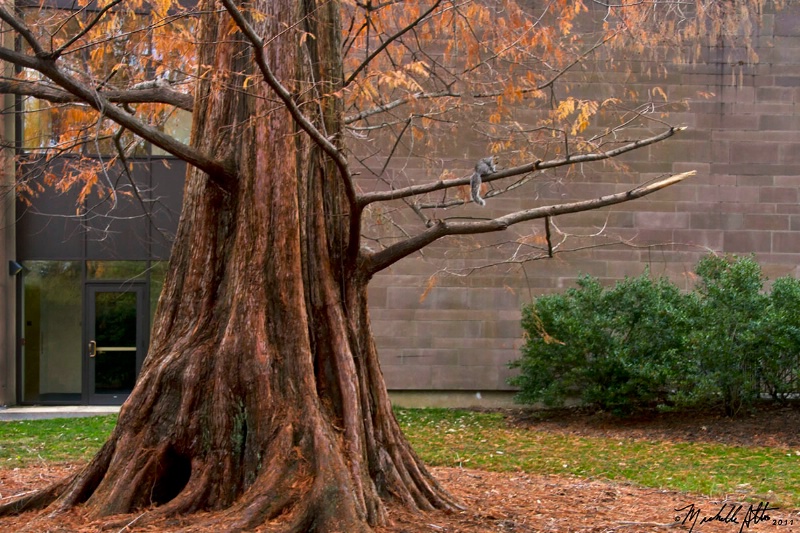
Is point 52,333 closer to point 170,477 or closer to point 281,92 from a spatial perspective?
point 170,477

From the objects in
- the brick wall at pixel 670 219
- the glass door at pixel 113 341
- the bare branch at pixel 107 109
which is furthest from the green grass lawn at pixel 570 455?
the bare branch at pixel 107 109

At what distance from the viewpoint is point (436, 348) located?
49.1ft

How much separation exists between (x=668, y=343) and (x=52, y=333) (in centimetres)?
1203

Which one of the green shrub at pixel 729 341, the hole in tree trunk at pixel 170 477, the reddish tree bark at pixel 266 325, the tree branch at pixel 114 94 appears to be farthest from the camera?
the green shrub at pixel 729 341

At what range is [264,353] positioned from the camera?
620 cm

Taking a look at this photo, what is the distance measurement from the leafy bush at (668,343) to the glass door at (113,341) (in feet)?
26.0

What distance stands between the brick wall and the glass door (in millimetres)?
5631

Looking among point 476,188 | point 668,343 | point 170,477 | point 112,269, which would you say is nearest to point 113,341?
point 112,269

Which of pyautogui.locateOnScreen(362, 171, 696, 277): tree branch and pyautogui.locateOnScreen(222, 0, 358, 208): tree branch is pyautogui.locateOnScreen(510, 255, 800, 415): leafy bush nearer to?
pyautogui.locateOnScreen(362, 171, 696, 277): tree branch

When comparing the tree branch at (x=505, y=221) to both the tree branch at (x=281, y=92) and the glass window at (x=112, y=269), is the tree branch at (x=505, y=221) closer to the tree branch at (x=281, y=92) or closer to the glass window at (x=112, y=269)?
the tree branch at (x=281, y=92)

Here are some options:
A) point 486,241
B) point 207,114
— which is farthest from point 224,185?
point 486,241

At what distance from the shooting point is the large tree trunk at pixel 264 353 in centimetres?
596

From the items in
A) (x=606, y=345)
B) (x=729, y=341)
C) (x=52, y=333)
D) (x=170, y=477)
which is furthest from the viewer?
(x=52, y=333)

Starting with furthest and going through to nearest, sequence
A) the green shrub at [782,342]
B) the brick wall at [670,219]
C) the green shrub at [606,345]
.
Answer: the brick wall at [670,219] → the green shrub at [606,345] → the green shrub at [782,342]
